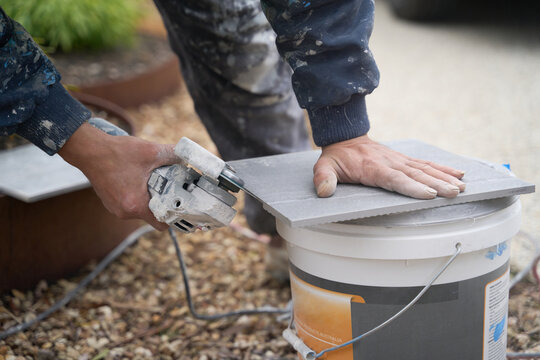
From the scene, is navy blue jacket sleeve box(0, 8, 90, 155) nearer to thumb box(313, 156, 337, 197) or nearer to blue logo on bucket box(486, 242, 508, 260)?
thumb box(313, 156, 337, 197)

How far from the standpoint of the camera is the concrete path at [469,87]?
270 cm

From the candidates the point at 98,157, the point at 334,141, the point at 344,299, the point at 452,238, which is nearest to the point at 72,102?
the point at 98,157

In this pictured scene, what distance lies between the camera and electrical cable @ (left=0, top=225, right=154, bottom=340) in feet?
5.16

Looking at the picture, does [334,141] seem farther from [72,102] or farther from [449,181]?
[72,102]

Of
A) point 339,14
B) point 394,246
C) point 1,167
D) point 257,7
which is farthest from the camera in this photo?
point 1,167

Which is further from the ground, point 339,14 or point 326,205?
point 339,14

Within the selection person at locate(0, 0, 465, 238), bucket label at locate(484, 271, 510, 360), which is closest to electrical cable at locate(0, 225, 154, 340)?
person at locate(0, 0, 465, 238)

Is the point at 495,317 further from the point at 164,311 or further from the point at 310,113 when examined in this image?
the point at 164,311

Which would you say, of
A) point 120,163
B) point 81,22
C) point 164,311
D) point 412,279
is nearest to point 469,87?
point 81,22

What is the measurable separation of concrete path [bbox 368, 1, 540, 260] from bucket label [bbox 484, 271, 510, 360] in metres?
0.93

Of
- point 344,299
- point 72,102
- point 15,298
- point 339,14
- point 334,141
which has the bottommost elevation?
point 15,298

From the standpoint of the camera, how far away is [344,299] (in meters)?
1.08

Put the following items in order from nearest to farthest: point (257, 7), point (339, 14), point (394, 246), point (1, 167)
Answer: point (394, 246) → point (339, 14) → point (257, 7) → point (1, 167)

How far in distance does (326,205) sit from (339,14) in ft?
1.34
